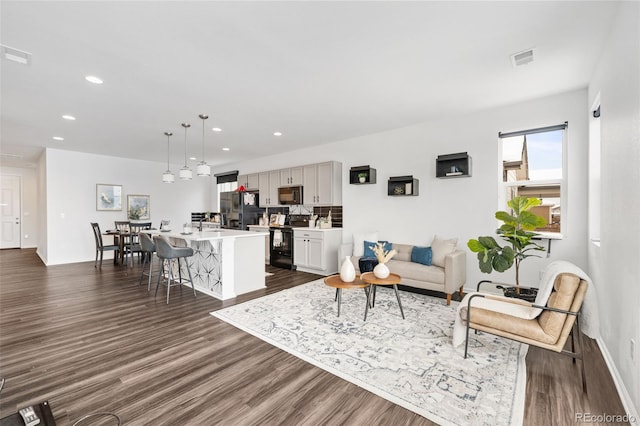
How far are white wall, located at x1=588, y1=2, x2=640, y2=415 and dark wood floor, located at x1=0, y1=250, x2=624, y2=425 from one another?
36 centimetres

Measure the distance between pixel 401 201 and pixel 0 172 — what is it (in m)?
12.8

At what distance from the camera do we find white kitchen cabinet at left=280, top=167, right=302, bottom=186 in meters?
6.56

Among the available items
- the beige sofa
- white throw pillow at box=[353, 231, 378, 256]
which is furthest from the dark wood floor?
white throw pillow at box=[353, 231, 378, 256]

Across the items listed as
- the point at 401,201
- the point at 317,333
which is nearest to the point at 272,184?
the point at 401,201

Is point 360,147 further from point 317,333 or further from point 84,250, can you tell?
point 84,250

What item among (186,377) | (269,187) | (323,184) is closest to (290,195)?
(269,187)

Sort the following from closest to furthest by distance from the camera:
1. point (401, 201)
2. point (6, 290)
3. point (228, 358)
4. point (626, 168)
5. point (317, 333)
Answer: point (626, 168) < point (228, 358) < point (317, 333) < point (6, 290) < point (401, 201)

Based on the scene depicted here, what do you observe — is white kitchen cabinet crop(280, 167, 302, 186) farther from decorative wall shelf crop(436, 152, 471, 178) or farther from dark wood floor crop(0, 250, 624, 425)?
dark wood floor crop(0, 250, 624, 425)

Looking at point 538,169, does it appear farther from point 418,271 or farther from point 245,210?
point 245,210

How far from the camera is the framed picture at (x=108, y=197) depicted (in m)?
7.48

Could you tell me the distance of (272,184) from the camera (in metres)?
7.17

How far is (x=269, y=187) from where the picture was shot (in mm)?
7258

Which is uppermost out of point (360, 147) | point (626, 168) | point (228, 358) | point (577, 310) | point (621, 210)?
point (360, 147)

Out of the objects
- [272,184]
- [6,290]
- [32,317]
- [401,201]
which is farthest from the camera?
[272,184]
